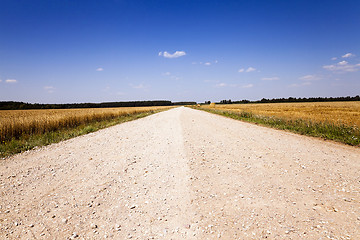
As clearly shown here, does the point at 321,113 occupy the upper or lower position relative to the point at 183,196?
upper

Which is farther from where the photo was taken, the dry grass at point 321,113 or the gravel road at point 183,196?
the dry grass at point 321,113

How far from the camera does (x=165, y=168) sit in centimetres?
524

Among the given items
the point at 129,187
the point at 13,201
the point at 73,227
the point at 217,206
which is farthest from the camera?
the point at 129,187

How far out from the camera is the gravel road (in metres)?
2.65

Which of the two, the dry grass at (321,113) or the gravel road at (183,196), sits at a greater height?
the dry grass at (321,113)

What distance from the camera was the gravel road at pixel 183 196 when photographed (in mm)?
2652

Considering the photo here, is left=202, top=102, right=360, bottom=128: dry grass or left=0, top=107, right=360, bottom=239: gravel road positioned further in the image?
left=202, top=102, right=360, bottom=128: dry grass

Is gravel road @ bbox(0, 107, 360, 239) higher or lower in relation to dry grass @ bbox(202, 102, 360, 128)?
lower

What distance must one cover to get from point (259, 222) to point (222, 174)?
195 centimetres

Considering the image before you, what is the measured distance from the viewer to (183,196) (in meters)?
3.60

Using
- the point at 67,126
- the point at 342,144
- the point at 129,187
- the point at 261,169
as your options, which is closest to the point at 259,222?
the point at 261,169

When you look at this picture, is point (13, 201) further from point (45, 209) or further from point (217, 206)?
point (217, 206)

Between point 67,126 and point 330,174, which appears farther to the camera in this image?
point 67,126

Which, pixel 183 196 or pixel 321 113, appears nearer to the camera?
pixel 183 196
